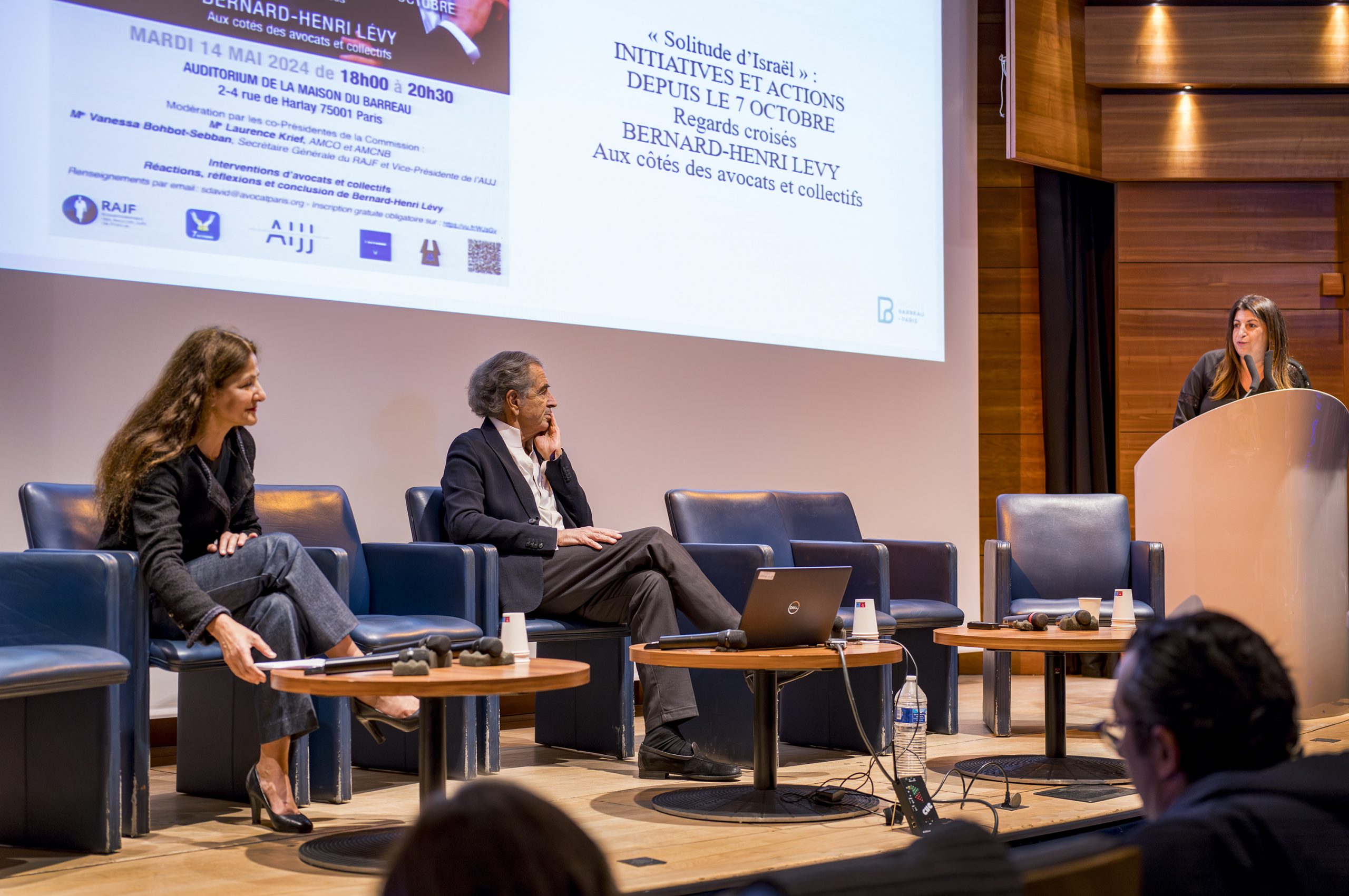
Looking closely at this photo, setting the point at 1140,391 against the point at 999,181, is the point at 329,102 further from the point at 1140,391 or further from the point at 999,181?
the point at 1140,391

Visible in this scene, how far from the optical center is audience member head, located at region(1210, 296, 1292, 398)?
4.59 m

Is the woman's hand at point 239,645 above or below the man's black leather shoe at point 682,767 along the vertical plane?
above

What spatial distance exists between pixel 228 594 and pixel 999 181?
169 inches

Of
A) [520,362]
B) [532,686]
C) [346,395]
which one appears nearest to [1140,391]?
[520,362]

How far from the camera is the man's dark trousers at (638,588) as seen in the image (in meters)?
3.44

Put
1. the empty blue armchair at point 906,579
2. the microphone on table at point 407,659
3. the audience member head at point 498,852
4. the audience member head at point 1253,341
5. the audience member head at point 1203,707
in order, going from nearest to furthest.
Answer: the audience member head at point 498,852
the audience member head at point 1203,707
the microphone on table at point 407,659
the empty blue armchair at point 906,579
the audience member head at point 1253,341

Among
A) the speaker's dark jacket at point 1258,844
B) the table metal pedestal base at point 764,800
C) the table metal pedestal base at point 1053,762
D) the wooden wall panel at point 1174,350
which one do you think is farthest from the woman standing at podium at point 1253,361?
the speaker's dark jacket at point 1258,844

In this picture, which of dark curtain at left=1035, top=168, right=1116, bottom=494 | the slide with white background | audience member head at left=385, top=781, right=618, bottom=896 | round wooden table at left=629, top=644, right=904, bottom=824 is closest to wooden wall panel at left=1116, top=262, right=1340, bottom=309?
dark curtain at left=1035, top=168, right=1116, bottom=494

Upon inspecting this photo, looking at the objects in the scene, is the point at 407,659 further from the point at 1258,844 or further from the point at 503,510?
the point at 1258,844

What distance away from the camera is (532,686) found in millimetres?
2270

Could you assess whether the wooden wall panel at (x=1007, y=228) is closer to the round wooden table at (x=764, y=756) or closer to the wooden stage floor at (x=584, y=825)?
the wooden stage floor at (x=584, y=825)

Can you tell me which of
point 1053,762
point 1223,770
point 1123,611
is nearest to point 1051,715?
point 1053,762

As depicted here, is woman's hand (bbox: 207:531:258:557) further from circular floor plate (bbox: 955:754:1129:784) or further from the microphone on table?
circular floor plate (bbox: 955:754:1129:784)

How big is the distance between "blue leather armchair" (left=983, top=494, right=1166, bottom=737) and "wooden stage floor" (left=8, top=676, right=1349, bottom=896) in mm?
675
